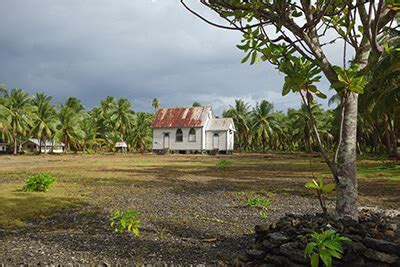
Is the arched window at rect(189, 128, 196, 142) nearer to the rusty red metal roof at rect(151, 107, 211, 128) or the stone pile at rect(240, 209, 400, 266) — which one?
the rusty red metal roof at rect(151, 107, 211, 128)

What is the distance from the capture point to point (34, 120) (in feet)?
184

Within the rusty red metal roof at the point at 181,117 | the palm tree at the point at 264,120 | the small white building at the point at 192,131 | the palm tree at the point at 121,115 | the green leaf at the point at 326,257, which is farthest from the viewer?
the palm tree at the point at 121,115

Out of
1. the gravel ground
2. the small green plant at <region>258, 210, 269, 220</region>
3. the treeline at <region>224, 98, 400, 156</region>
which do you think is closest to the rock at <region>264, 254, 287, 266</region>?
the gravel ground

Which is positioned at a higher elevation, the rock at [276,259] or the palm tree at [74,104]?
the palm tree at [74,104]

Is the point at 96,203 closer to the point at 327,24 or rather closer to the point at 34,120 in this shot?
the point at 327,24

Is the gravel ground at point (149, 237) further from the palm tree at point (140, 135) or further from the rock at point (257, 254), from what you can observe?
the palm tree at point (140, 135)

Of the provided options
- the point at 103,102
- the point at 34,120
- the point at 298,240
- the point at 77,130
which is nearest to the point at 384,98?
the point at 298,240

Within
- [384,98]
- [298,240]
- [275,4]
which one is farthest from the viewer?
[384,98]

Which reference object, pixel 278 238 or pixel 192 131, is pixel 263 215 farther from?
pixel 192 131

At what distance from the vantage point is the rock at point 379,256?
147 inches

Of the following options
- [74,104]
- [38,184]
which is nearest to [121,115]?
[74,104]

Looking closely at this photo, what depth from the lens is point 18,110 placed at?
53.8 metres

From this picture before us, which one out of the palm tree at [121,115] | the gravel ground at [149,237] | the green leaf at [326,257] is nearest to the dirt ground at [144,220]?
the gravel ground at [149,237]

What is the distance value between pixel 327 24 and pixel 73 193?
950 centimetres
